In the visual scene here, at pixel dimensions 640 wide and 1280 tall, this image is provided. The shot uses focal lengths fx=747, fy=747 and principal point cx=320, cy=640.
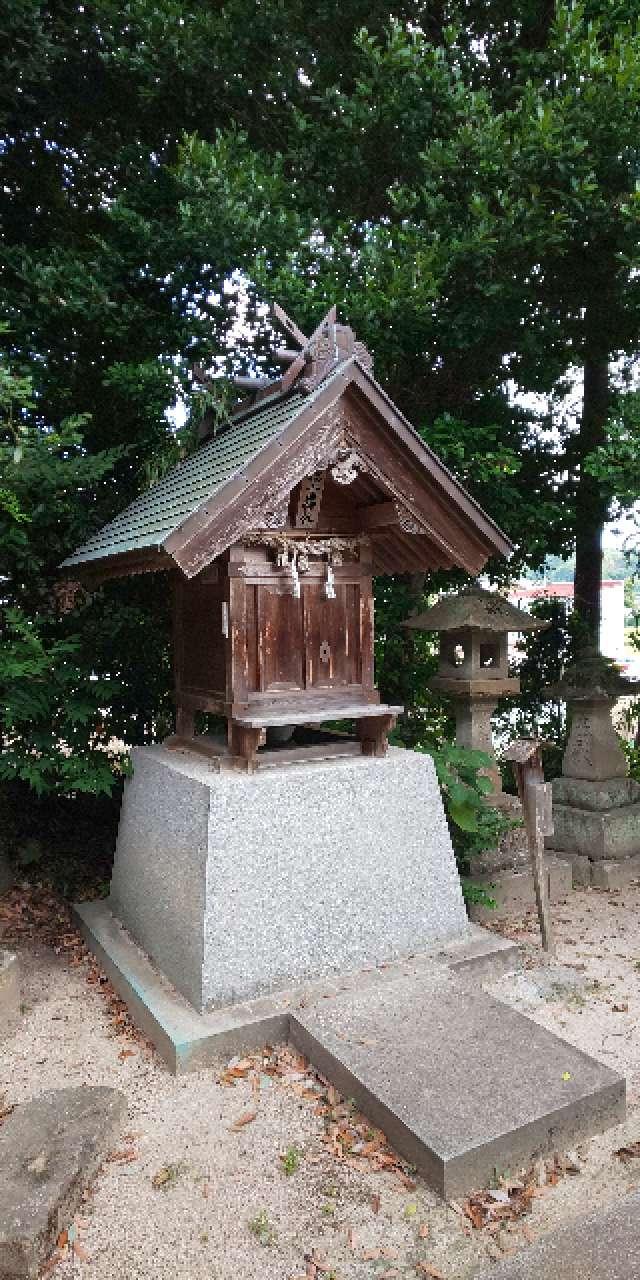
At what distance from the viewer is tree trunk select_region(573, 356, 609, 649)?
8.00 metres

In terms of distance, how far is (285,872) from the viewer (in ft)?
13.2

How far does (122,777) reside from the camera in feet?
21.5

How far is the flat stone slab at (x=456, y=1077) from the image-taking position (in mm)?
2826

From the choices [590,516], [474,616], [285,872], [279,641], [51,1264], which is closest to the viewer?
[51,1264]

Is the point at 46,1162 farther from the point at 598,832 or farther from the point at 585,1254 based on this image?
the point at 598,832

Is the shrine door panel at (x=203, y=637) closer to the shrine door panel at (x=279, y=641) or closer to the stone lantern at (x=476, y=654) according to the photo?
the shrine door panel at (x=279, y=641)

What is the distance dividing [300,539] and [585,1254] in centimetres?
341

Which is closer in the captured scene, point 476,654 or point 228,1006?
point 228,1006

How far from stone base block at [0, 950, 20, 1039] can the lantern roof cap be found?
3827 mm

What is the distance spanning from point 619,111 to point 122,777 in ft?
21.4

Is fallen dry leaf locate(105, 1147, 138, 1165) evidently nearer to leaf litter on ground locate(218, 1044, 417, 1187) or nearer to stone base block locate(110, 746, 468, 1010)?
leaf litter on ground locate(218, 1044, 417, 1187)

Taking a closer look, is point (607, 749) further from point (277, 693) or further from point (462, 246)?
point (462, 246)

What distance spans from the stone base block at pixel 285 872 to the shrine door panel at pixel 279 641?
522 mm

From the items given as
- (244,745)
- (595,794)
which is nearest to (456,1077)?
(244,745)
